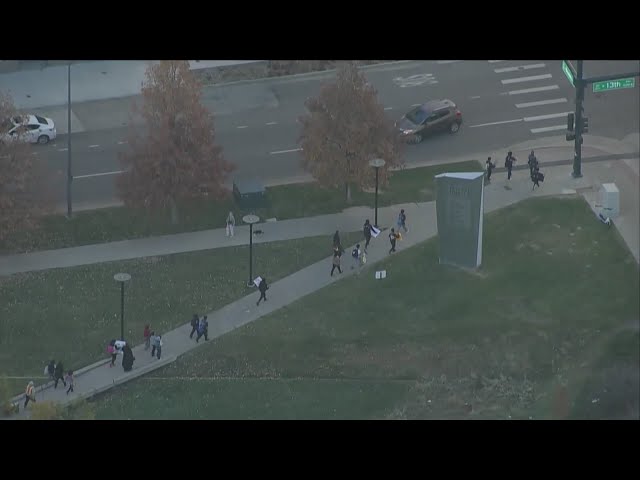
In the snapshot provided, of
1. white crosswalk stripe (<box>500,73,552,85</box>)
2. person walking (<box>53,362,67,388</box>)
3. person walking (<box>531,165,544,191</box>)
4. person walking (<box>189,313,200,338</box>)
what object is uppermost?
white crosswalk stripe (<box>500,73,552,85</box>)

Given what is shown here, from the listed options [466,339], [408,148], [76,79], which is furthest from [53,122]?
[466,339]

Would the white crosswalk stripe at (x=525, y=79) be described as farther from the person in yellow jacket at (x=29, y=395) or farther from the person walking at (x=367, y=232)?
the person in yellow jacket at (x=29, y=395)

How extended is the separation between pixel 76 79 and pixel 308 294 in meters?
18.0

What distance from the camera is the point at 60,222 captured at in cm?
6084

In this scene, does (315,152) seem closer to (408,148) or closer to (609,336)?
(408,148)

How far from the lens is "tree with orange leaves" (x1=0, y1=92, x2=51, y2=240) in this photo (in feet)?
189

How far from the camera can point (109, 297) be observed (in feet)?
187

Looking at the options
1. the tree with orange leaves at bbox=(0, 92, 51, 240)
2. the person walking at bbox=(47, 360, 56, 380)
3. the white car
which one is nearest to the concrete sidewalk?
the person walking at bbox=(47, 360, 56, 380)

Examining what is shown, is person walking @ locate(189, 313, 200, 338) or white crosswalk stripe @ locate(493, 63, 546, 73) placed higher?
white crosswalk stripe @ locate(493, 63, 546, 73)

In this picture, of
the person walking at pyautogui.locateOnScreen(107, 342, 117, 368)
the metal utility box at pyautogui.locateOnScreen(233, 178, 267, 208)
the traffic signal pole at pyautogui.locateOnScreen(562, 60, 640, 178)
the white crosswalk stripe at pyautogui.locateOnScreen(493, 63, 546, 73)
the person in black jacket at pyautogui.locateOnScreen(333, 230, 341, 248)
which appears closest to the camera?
the person walking at pyautogui.locateOnScreen(107, 342, 117, 368)

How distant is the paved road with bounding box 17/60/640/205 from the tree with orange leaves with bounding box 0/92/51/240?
386 cm

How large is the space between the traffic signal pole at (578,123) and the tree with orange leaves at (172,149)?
42.7ft

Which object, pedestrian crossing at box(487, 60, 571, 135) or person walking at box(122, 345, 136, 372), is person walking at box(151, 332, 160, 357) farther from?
pedestrian crossing at box(487, 60, 571, 135)

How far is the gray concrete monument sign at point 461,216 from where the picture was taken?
57188mm
